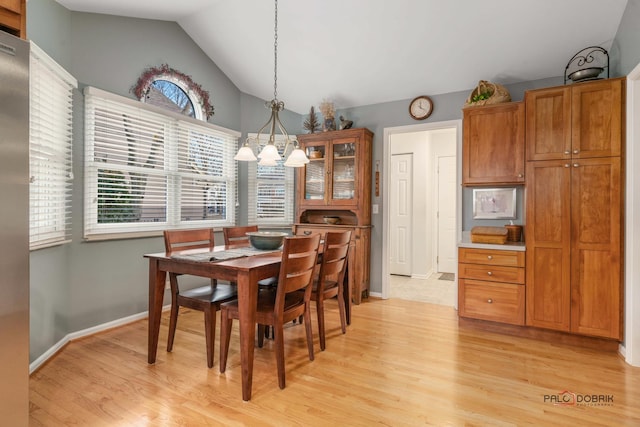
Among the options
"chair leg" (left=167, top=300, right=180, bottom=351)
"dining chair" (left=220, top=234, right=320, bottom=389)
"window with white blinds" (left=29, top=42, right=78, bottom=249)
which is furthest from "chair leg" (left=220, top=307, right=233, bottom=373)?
"window with white blinds" (left=29, top=42, right=78, bottom=249)

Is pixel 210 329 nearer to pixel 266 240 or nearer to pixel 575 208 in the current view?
pixel 266 240

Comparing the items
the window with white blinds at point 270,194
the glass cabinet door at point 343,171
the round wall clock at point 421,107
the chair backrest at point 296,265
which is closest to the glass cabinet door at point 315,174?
the glass cabinet door at point 343,171

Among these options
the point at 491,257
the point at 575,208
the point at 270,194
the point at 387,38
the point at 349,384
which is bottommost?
the point at 349,384

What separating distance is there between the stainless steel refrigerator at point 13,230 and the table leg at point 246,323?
960 millimetres

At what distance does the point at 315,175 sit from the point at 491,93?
2169 millimetres

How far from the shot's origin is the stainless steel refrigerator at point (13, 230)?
50.5 inches

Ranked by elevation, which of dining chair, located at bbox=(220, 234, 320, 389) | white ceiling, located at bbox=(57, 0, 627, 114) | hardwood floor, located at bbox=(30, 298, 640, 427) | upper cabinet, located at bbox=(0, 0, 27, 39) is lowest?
hardwood floor, located at bbox=(30, 298, 640, 427)

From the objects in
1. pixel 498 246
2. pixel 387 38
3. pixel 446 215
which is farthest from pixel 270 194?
pixel 446 215

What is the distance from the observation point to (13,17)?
136 cm

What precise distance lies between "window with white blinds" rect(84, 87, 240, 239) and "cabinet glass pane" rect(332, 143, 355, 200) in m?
1.35

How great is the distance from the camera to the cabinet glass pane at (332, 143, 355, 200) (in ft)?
13.7

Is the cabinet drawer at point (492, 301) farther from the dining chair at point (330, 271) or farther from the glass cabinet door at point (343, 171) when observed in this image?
the glass cabinet door at point (343, 171)

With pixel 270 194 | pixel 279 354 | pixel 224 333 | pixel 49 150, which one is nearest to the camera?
pixel 279 354

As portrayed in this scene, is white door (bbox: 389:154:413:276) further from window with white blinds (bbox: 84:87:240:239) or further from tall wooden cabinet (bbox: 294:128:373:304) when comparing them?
window with white blinds (bbox: 84:87:240:239)
